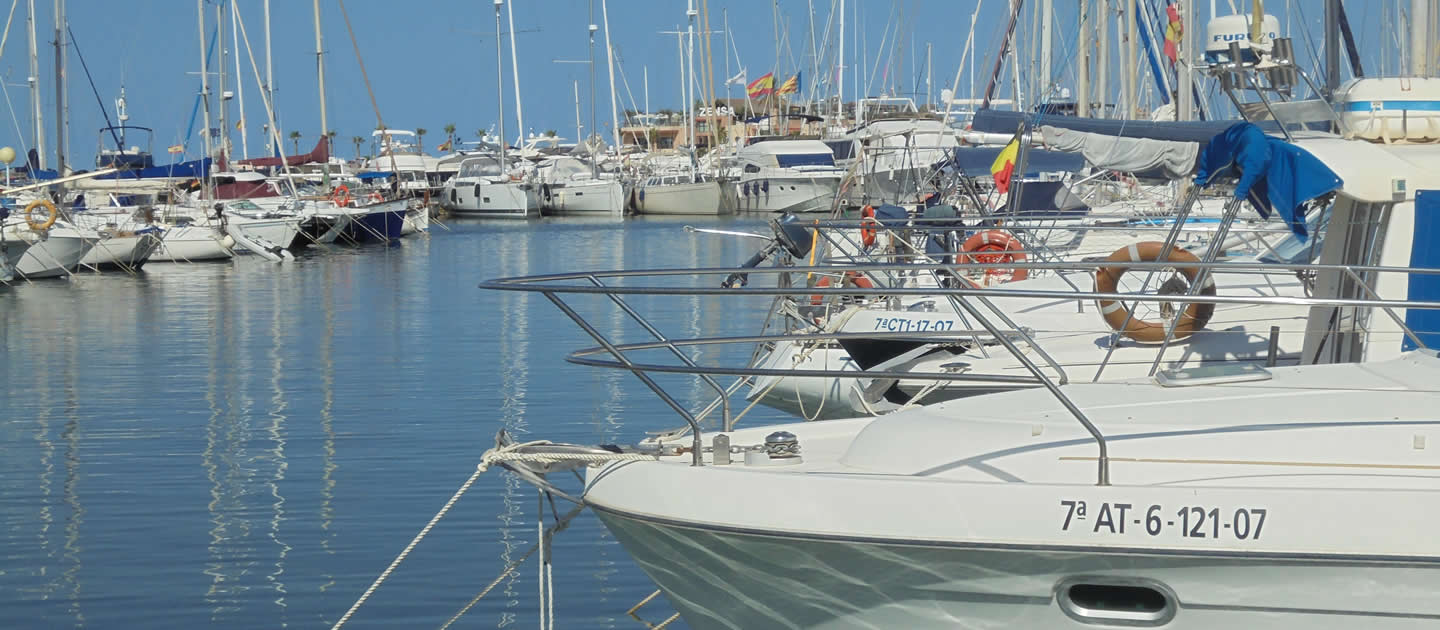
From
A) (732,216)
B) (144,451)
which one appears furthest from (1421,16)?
(732,216)

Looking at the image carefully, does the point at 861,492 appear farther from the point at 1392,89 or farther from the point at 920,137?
the point at 920,137

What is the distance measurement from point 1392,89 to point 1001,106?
33819 mm

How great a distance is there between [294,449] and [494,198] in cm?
5663

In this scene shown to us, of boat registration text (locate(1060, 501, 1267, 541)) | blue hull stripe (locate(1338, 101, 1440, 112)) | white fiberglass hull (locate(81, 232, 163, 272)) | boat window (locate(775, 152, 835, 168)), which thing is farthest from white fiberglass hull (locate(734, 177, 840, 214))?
boat registration text (locate(1060, 501, 1267, 541))

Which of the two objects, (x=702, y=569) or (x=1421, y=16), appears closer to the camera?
(x=702, y=569)

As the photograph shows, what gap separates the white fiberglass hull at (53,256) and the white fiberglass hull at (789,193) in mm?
34288

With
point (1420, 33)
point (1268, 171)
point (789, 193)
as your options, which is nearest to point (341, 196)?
point (789, 193)

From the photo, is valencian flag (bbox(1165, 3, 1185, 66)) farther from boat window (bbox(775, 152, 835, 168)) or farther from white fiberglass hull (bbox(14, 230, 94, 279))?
boat window (bbox(775, 152, 835, 168))

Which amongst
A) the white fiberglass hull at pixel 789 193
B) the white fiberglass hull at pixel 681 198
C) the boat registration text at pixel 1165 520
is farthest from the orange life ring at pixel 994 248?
the white fiberglass hull at pixel 681 198

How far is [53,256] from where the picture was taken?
3306 cm

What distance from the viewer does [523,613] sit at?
867 centimetres

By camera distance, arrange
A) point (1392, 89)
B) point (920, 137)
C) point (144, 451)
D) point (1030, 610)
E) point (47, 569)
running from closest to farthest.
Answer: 1. point (1030, 610)
2. point (1392, 89)
3. point (47, 569)
4. point (144, 451)
5. point (920, 137)

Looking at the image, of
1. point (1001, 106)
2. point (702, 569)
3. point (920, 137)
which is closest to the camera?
point (702, 569)

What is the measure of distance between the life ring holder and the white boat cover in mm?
23766
